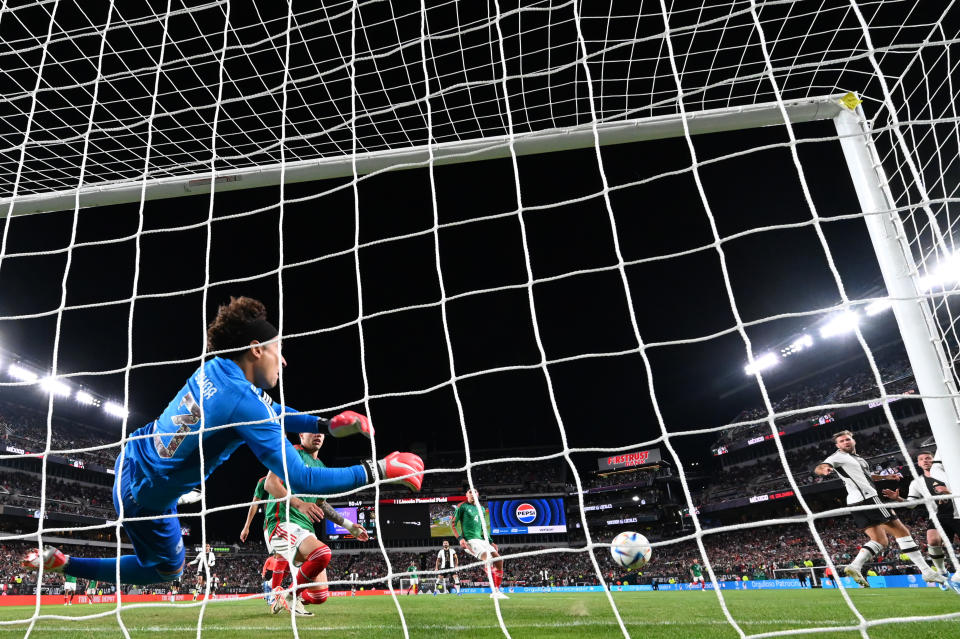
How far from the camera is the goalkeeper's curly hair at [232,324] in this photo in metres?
3.44

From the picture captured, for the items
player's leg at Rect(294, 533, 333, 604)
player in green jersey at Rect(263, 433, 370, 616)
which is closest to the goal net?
player in green jersey at Rect(263, 433, 370, 616)

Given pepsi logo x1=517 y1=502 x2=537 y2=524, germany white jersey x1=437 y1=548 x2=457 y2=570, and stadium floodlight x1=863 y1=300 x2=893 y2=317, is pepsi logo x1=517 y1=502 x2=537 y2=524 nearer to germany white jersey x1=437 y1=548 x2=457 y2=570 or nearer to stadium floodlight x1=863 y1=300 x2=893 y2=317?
germany white jersey x1=437 y1=548 x2=457 y2=570

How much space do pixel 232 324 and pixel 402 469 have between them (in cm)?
145

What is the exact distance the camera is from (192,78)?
3.99 metres

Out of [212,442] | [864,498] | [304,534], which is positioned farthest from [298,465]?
[864,498]

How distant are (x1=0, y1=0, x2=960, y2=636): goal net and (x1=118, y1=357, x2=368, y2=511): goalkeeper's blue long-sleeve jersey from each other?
0.41 feet

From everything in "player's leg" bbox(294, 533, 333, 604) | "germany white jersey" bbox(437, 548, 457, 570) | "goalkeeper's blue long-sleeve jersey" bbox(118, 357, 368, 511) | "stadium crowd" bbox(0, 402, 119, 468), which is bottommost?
"germany white jersey" bbox(437, 548, 457, 570)

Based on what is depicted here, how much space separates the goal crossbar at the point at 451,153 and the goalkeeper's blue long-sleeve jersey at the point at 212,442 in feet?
4.41

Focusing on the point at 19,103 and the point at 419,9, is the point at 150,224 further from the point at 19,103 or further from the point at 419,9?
the point at 419,9

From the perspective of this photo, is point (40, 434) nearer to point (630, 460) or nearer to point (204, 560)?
point (630, 460)

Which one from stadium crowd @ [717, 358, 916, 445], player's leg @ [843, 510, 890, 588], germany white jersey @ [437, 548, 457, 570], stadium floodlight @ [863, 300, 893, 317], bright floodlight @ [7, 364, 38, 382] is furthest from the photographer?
bright floodlight @ [7, 364, 38, 382]

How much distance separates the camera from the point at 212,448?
10.2 feet

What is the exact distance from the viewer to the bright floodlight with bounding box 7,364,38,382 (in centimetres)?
3055

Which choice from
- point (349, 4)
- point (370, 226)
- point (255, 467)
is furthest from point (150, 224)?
point (255, 467)
